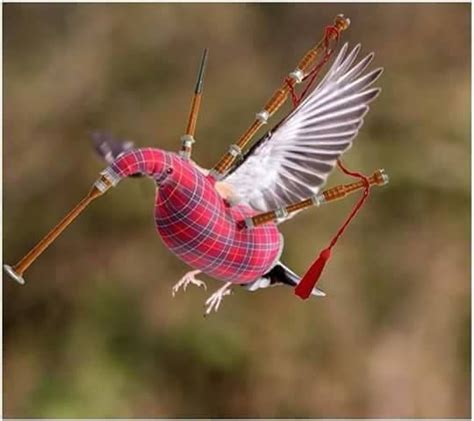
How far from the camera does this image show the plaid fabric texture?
560 millimetres

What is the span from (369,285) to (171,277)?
0.27 metres

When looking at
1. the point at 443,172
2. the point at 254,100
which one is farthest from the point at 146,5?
the point at 443,172

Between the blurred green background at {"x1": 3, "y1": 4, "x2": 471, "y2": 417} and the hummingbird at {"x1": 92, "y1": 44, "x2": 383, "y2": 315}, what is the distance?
0.27m

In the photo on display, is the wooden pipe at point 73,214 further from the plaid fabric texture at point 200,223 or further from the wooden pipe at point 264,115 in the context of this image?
the wooden pipe at point 264,115

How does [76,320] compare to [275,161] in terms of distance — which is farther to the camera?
[76,320]

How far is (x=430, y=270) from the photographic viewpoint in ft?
3.24

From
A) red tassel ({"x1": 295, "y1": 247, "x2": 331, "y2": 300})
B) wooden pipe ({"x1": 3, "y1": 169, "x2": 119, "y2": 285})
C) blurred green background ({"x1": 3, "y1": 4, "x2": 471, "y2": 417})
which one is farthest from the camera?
blurred green background ({"x1": 3, "y1": 4, "x2": 471, "y2": 417})

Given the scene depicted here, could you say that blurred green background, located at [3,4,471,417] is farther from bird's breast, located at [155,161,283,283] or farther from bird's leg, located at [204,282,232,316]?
bird's breast, located at [155,161,283,283]

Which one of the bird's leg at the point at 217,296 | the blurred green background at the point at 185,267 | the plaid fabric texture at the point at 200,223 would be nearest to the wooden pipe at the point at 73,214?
the plaid fabric texture at the point at 200,223

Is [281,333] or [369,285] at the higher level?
[369,285]

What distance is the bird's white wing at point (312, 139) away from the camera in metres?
0.62

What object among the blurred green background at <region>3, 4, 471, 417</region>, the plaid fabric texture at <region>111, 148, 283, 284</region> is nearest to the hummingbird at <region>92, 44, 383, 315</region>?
the plaid fabric texture at <region>111, 148, 283, 284</region>

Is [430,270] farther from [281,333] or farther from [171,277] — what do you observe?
[171,277]

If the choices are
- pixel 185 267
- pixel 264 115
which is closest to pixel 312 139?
pixel 264 115
